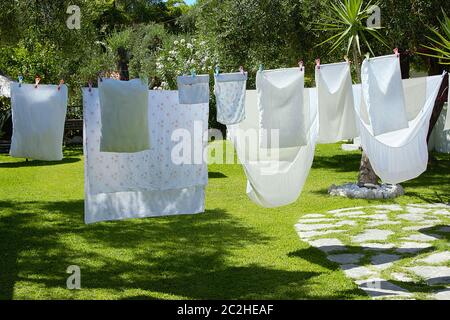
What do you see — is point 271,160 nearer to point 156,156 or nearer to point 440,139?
point 156,156

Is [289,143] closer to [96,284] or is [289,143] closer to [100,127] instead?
[100,127]

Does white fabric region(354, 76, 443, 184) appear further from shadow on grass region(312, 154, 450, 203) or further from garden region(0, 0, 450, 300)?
shadow on grass region(312, 154, 450, 203)

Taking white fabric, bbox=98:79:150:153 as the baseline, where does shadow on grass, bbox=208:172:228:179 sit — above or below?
below

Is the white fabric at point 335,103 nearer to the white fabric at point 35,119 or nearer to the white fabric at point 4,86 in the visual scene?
the white fabric at point 35,119

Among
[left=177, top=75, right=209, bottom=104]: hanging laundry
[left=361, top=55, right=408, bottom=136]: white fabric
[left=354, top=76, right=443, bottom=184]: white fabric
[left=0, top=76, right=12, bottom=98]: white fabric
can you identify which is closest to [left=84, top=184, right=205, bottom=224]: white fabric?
[left=177, top=75, right=209, bottom=104]: hanging laundry

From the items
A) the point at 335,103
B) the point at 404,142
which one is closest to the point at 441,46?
the point at 404,142

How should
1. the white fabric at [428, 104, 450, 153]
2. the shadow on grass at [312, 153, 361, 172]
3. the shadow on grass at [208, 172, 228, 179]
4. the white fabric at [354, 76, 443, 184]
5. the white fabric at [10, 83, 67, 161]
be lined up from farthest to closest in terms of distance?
the white fabric at [428, 104, 450, 153] < the shadow on grass at [312, 153, 361, 172] < the shadow on grass at [208, 172, 228, 179] < the white fabric at [354, 76, 443, 184] < the white fabric at [10, 83, 67, 161]

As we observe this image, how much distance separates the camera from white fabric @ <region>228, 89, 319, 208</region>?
592 cm

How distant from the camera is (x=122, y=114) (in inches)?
201

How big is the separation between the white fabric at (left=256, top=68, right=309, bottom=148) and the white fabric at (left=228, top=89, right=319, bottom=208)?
1.13ft

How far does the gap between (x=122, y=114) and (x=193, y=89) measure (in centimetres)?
79

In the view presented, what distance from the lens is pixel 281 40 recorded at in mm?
12406

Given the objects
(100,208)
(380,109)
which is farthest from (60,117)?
(380,109)

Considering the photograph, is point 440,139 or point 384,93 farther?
point 440,139
